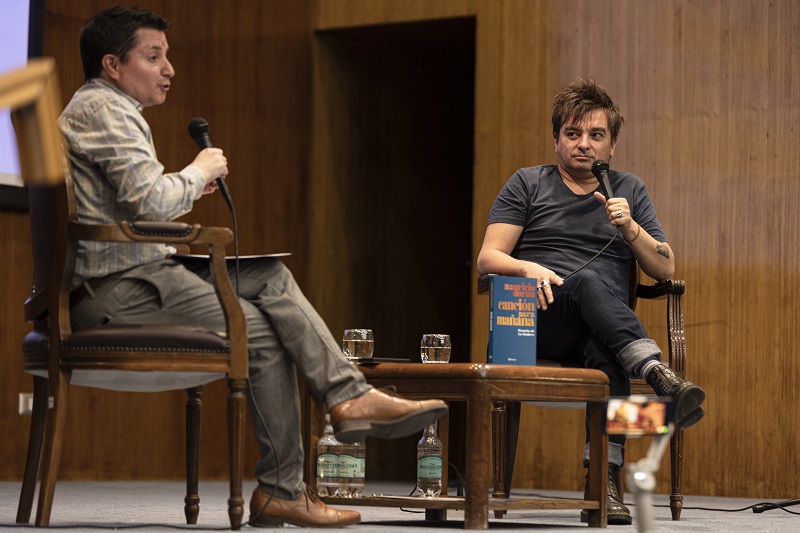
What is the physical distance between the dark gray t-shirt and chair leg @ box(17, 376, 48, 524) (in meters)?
1.50

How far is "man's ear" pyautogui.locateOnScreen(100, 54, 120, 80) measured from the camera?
2.76 m

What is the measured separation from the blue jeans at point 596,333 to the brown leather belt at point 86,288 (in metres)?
1.28

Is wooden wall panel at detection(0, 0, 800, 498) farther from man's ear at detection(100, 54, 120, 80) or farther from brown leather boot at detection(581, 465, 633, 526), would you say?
man's ear at detection(100, 54, 120, 80)

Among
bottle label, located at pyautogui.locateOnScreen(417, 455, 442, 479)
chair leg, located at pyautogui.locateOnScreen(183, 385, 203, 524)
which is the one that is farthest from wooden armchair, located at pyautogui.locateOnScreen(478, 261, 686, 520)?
chair leg, located at pyautogui.locateOnScreen(183, 385, 203, 524)

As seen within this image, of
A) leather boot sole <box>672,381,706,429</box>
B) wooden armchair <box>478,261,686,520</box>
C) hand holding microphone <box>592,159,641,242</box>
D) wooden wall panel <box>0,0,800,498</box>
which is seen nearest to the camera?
leather boot sole <box>672,381,706,429</box>

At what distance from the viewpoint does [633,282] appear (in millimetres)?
3791

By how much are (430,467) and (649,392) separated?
784mm

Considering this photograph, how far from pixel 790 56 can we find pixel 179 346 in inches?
133

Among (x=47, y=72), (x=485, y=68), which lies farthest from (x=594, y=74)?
(x=47, y=72)

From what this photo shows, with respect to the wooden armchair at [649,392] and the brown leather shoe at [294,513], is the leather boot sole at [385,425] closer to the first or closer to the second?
the brown leather shoe at [294,513]

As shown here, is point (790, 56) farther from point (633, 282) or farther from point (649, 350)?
point (649, 350)

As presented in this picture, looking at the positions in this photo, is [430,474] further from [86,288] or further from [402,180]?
[402,180]

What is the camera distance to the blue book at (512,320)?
295cm

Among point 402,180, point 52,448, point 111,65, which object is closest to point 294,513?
point 52,448
